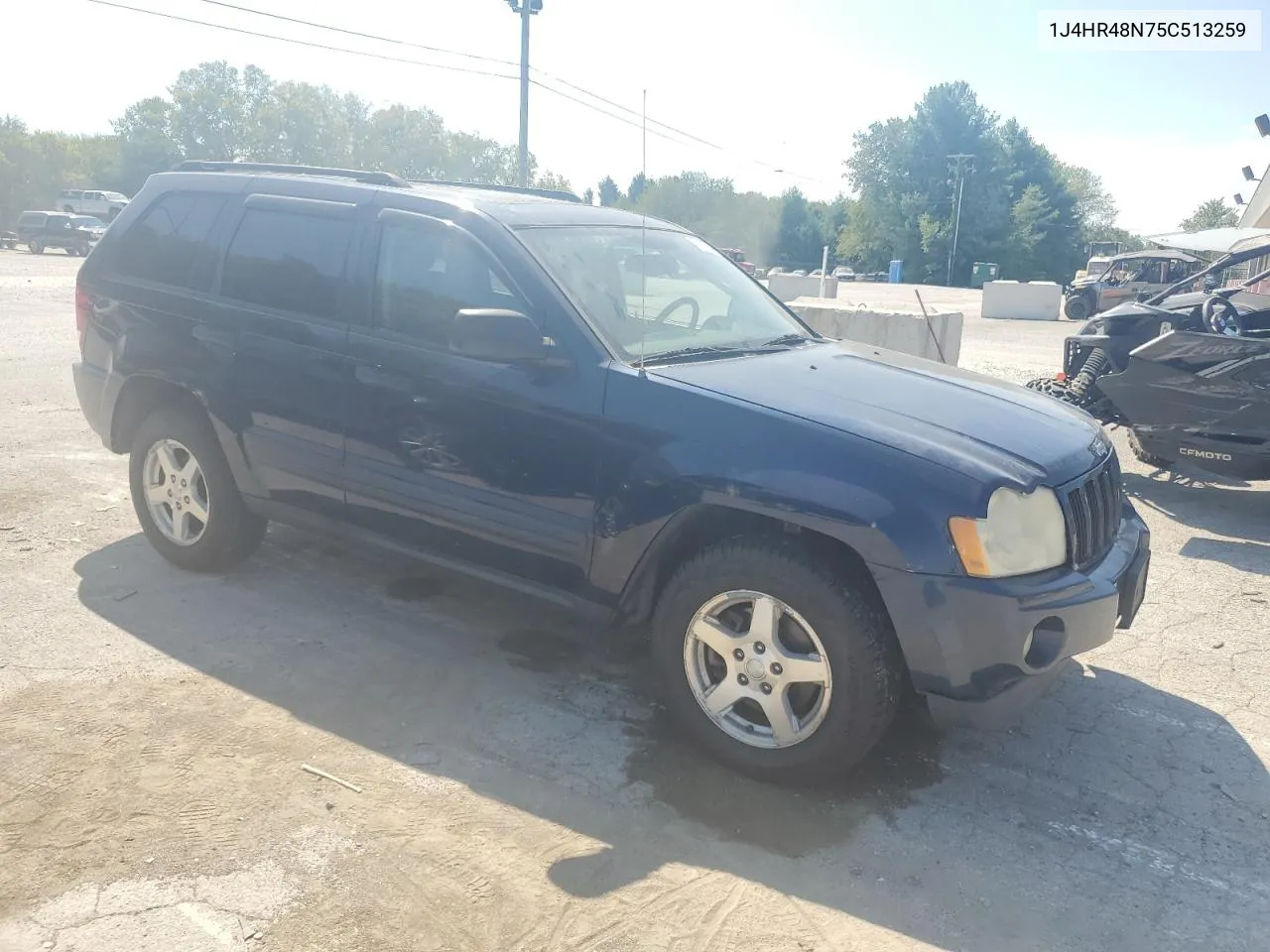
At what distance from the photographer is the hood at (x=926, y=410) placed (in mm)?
3105

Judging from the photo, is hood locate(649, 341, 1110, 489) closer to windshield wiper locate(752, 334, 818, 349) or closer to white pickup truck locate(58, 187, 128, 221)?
windshield wiper locate(752, 334, 818, 349)

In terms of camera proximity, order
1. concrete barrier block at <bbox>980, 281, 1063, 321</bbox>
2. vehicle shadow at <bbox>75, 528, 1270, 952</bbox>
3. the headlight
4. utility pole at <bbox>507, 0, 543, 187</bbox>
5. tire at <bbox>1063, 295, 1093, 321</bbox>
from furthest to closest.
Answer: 1. concrete barrier block at <bbox>980, 281, 1063, 321</bbox>
2. tire at <bbox>1063, 295, 1093, 321</bbox>
3. utility pole at <bbox>507, 0, 543, 187</bbox>
4. the headlight
5. vehicle shadow at <bbox>75, 528, 1270, 952</bbox>

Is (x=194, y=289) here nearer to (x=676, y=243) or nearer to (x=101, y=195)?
(x=676, y=243)

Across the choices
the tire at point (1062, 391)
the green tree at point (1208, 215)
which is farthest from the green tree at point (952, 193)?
the tire at point (1062, 391)

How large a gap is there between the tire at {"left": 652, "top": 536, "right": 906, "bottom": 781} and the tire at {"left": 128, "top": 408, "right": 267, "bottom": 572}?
2.39 meters

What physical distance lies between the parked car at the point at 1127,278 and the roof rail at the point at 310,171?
26.0 meters

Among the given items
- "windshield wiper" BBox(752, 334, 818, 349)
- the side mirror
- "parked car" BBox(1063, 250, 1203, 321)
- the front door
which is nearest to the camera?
the side mirror

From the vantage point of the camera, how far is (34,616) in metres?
4.38

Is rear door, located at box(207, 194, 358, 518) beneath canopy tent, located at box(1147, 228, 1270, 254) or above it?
beneath

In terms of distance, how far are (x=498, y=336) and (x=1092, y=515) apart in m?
2.12

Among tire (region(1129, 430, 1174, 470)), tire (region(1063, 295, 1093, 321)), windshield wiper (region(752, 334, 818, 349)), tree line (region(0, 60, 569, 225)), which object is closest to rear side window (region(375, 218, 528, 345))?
windshield wiper (region(752, 334, 818, 349))

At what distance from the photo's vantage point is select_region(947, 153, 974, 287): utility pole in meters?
67.7

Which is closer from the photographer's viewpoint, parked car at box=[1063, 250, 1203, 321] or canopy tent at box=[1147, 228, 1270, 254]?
canopy tent at box=[1147, 228, 1270, 254]

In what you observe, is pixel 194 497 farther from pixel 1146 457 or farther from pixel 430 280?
pixel 1146 457
